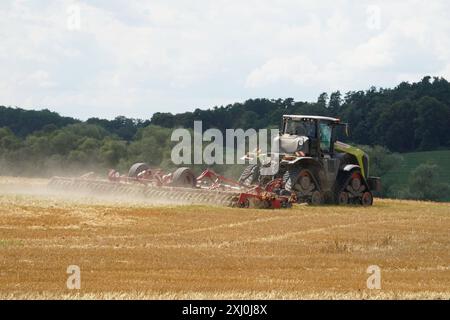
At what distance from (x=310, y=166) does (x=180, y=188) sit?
471 centimetres

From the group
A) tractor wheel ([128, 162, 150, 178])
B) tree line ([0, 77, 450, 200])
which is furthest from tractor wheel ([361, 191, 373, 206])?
tree line ([0, 77, 450, 200])

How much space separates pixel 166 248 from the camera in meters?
18.2

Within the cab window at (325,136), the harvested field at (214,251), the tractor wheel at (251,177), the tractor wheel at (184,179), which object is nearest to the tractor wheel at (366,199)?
the cab window at (325,136)

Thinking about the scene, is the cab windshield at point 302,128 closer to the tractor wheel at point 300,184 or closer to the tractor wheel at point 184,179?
the tractor wheel at point 300,184

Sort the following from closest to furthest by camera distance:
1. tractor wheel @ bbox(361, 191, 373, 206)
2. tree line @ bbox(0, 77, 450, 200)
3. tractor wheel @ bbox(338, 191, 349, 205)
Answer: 1. tractor wheel @ bbox(338, 191, 349, 205)
2. tractor wheel @ bbox(361, 191, 373, 206)
3. tree line @ bbox(0, 77, 450, 200)

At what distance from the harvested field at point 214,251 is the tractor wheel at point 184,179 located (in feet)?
9.53

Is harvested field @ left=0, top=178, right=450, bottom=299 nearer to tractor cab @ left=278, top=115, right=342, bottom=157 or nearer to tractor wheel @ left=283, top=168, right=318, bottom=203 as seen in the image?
Answer: tractor wheel @ left=283, top=168, right=318, bottom=203

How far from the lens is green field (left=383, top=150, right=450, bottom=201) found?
74.2m

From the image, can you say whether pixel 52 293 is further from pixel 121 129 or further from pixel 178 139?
pixel 121 129

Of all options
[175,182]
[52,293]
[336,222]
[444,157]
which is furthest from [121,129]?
[52,293]

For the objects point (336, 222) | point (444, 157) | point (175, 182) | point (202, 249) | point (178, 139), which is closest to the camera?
point (202, 249)

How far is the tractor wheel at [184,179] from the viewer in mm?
31422

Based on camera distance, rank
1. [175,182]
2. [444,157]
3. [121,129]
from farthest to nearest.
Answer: [121,129]
[444,157]
[175,182]
